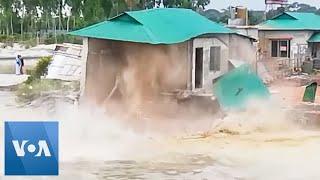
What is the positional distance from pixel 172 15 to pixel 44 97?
448 centimetres

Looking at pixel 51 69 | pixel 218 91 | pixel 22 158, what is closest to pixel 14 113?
pixel 51 69

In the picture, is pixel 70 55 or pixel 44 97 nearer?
pixel 44 97

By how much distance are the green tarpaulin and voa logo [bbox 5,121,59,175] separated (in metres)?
6.77

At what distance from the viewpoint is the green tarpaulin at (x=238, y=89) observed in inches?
630

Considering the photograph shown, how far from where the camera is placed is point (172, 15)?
17.2 meters

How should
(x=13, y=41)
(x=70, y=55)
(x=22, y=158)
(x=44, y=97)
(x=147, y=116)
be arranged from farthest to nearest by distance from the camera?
(x=13, y=41) < (x=70, y=55) < (x=44, y=97) < (x=147, y=116) < (x=22, y=158)

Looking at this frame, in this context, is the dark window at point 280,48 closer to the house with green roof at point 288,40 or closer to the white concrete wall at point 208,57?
the house with green roof at point 288,40

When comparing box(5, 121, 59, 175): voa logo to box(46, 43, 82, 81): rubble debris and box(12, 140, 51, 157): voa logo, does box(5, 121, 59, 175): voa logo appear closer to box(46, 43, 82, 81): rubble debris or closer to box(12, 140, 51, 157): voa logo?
box(12, 140, 51, 157): voa logo

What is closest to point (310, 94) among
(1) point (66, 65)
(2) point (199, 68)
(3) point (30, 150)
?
(2) point (199, 68)

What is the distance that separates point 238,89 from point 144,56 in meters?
2.48

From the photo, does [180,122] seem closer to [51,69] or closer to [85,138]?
[85,138]

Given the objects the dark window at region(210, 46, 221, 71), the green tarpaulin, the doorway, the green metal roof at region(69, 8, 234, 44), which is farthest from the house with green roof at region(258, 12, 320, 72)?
the green metal roof at region(69, 8, 234, 44)

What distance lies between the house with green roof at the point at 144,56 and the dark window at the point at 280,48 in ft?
40.2

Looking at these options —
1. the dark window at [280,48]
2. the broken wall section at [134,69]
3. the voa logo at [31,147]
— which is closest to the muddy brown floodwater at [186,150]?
the broken wall section at [134,69]
